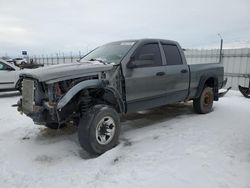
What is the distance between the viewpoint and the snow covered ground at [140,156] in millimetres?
3207

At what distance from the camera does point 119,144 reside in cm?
452

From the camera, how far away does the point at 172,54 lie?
5.93 m

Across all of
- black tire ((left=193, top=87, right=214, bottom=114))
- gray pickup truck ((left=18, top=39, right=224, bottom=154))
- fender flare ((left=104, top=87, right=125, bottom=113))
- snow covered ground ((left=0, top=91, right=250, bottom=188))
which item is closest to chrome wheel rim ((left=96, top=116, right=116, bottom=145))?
gray pickup truck ((left=18, top=39, right=224, bottom=154))

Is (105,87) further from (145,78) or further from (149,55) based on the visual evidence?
(149,55)

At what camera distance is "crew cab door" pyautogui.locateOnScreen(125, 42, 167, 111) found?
15.6 feet

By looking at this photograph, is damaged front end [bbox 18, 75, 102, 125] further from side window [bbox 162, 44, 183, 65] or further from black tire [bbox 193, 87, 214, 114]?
black tire [bbox 193, 87, 214, 114]

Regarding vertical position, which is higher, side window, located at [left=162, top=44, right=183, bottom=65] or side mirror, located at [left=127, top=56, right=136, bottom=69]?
side window, located at [left=162, top=44, right=183, bottom=65]

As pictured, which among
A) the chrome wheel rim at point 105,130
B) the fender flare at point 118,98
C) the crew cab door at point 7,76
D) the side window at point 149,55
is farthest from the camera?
the crew cab door at point 7,76

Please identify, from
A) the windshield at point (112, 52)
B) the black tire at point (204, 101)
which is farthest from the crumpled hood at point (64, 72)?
the black tire at point (204, 101)

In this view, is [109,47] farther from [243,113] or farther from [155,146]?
[243,113]

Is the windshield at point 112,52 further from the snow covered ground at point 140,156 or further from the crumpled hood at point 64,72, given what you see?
the snow covered ground at point 140,156

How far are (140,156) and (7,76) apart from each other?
28.5 ft

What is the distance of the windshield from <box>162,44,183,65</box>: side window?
996 mm

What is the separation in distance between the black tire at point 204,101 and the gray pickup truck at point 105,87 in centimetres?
78
